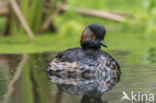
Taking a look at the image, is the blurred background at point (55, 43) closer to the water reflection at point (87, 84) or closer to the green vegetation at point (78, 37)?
the green vegetation at point (78, 37)

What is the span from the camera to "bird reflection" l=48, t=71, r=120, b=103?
6164 millimetres

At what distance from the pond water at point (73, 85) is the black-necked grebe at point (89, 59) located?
0.14 m

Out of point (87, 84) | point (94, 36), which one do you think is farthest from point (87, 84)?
point (94, 36)

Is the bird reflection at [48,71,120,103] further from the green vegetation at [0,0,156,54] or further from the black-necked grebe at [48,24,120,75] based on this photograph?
the green vegetation at [0,0,156,54]

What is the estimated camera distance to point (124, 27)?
13.8 meters

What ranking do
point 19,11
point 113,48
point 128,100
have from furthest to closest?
point 19,11 < point 113,48 < point 128,100

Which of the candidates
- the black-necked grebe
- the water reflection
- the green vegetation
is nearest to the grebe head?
the black-necked grebe

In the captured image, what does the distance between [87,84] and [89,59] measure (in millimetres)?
631

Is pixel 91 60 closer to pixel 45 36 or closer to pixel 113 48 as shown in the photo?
pixel 113 48

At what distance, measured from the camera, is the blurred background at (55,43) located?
650 cm

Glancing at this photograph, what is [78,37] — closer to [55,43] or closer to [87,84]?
[55,43]

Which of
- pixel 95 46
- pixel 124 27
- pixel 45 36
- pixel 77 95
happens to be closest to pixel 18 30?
pixel 45 36

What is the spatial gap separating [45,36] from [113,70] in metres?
5.88

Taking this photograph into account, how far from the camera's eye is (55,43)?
40.0ft
